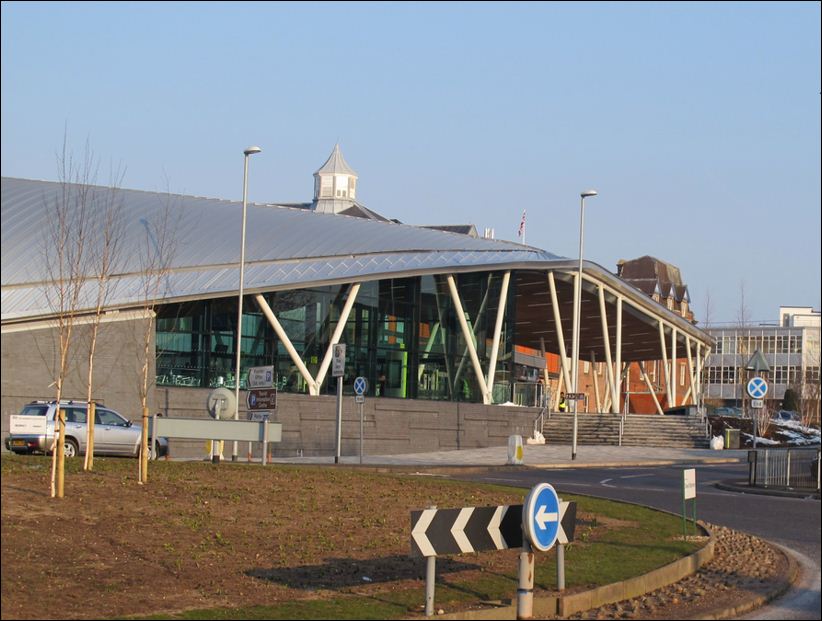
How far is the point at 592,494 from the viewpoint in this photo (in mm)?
25109

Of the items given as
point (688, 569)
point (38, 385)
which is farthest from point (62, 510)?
point (38, 385)

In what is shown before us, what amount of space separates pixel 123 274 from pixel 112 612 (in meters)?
28.3

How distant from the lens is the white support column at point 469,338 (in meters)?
49.1

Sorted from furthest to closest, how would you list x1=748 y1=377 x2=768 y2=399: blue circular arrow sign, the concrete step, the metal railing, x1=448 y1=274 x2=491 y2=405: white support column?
the metal railing → the concrete step → x1=448 y1=274 x2=491 y2=405: white support column → x1=748 y1=377 x2=768 y2=399: blue circular arrow sign

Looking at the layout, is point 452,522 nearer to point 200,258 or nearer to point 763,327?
point 200,258

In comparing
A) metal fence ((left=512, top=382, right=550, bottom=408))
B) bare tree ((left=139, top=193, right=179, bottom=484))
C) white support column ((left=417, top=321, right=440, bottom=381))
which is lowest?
metal fence ((left=512, top=382, right=550, bottom=408))

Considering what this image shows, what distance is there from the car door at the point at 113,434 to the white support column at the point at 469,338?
69.4 ft

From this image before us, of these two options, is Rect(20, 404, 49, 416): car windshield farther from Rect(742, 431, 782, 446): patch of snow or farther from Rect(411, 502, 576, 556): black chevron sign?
Rect(742, 431, 782, 446): patch of snow

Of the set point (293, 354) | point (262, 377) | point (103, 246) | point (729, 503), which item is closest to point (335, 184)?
point (293, 354)

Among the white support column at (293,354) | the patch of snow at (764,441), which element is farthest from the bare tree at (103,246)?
the patch of snow at (764,441)

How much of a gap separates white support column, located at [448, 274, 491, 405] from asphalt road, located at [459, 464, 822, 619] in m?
12.8

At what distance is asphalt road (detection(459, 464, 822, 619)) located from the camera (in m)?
11.9

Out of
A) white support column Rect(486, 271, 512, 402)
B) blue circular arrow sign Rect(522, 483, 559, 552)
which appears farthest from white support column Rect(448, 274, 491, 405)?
blue circular arrow sign Rect(522, 483, 559, 552)

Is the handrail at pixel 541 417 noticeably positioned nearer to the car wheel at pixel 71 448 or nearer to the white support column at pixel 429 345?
the white support column at pixel 429 345
